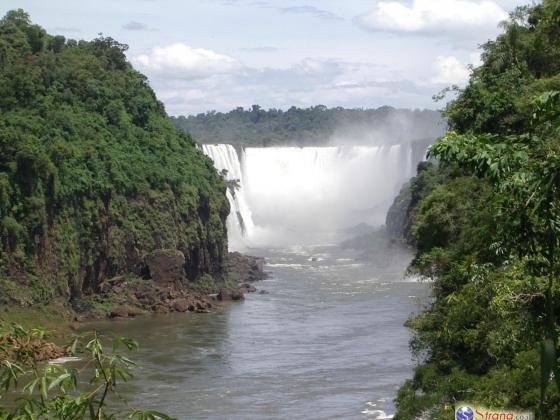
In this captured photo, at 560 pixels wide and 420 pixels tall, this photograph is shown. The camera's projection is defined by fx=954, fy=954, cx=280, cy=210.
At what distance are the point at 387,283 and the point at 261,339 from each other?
648 inches

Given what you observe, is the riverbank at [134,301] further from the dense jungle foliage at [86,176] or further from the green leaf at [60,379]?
the green leaf at [60,379]

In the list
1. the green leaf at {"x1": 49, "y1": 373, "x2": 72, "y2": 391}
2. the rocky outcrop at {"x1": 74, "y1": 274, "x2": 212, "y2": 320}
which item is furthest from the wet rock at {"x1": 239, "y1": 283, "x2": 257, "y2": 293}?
the green leaf at {"x1": 49, "y1": 373, "x2": 72, "y2": 391}

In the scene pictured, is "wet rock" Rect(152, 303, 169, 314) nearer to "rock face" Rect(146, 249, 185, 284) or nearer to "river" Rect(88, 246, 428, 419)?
"river" Rect(88, 246, 428, 419)

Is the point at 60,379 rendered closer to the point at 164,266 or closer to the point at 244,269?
the point at 164,266

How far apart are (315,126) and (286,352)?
292 ft

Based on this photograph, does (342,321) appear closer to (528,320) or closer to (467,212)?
(467,212)

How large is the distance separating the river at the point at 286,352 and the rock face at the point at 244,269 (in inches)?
39.7

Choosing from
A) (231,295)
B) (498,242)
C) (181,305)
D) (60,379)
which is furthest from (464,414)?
(231,295)

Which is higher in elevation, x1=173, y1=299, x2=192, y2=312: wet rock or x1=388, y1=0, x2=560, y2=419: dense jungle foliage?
x1=388, y1=0, x2=560, y2=419: dense jungle foliage

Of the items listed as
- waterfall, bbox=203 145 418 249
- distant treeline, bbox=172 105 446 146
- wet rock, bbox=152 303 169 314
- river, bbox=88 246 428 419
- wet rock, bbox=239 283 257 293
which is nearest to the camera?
river, bbox=88 246 428 419

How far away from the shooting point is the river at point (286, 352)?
27984 mm

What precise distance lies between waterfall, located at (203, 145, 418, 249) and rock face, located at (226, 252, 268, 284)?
15508 millimetres

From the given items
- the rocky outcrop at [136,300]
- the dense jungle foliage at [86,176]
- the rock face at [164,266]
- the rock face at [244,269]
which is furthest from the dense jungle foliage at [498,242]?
the rock face at [244,269]

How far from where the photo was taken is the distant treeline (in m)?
112
